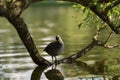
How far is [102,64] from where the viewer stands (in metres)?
18.5

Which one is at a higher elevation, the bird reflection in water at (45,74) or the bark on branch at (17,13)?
the bark on branch at (17,13)

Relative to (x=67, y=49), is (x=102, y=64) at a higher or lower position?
higher

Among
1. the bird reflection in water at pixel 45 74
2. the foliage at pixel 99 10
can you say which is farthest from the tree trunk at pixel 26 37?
the foliage at pixel 99 10

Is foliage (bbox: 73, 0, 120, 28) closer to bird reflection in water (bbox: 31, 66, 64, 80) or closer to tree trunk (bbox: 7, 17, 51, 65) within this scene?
tree trunk (bbox: 7, 17, 51, 65)

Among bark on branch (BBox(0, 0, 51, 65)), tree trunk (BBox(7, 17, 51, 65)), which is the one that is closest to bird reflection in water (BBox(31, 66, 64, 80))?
tree trunk (BBox(7, 17, 51, 65))

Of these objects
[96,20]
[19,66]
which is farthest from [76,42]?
[19,66]

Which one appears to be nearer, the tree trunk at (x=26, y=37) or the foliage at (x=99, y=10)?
the tree trunk at (x=26, y=37)

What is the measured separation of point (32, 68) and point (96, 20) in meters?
4.01

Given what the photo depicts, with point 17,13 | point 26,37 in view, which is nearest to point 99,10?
point 26,37

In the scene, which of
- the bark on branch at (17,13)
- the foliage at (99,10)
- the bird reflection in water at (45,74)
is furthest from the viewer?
the foliage at (99,10)

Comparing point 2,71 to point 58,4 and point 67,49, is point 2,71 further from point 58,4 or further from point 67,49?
point 58,4

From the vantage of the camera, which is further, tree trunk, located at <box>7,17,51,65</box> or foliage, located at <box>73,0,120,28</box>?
foliage, located at <box>73,0,120,28</box>

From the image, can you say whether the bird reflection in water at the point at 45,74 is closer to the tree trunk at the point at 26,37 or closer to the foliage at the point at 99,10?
the tree trunk at the point at 26,37

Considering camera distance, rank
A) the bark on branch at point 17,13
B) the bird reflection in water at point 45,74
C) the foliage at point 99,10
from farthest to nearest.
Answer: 1. the foliage at point 99,10
2. the bird reflection in water at point 45,74
3. the bark on branch at point 17,13
